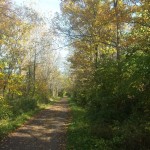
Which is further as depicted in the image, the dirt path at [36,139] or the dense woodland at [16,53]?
the dense woodland at [16,53]

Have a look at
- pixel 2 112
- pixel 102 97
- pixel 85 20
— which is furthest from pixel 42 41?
pixel 102 97

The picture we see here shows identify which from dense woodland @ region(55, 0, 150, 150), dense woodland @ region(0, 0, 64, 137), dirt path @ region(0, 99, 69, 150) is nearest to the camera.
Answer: dense woodland @ region(55, 0, 150, 150)

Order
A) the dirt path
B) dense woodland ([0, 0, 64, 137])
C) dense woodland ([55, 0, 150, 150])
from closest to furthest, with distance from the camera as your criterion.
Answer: dense woodland ([55, 0, 150, 150])
the dirt path
dense woodland ([0, 0, 64, 137])

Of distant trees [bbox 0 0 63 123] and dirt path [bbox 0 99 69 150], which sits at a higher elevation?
distant trees [bbox 0 0 63 123]

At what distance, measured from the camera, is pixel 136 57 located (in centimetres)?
1114

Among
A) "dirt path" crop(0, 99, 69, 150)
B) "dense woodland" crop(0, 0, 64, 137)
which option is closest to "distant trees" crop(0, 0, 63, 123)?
"dense woodland" crop(0, 0, 64, 137)

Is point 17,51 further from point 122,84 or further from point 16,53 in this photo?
point 122,84

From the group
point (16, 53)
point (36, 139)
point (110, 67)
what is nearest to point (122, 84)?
point (110, 67)

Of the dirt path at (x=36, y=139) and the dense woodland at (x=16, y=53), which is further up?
the dense woodland at (x=16, y=53)

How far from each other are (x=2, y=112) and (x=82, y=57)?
540 inches

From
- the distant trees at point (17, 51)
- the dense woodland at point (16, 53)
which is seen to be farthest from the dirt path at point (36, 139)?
the distant trees at point (17, 51)

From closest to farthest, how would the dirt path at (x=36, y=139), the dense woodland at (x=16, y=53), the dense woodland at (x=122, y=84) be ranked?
the dense woodland at (x=122, y=84) → the dirt path at (x=36, y=139) → the dense woodland at (x=16, y=53)

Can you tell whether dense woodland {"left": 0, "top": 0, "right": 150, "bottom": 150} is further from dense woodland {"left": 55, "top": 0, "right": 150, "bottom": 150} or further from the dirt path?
the dirt path

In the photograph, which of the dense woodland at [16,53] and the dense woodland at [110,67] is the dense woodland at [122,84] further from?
the dense woodland at [16,53]
